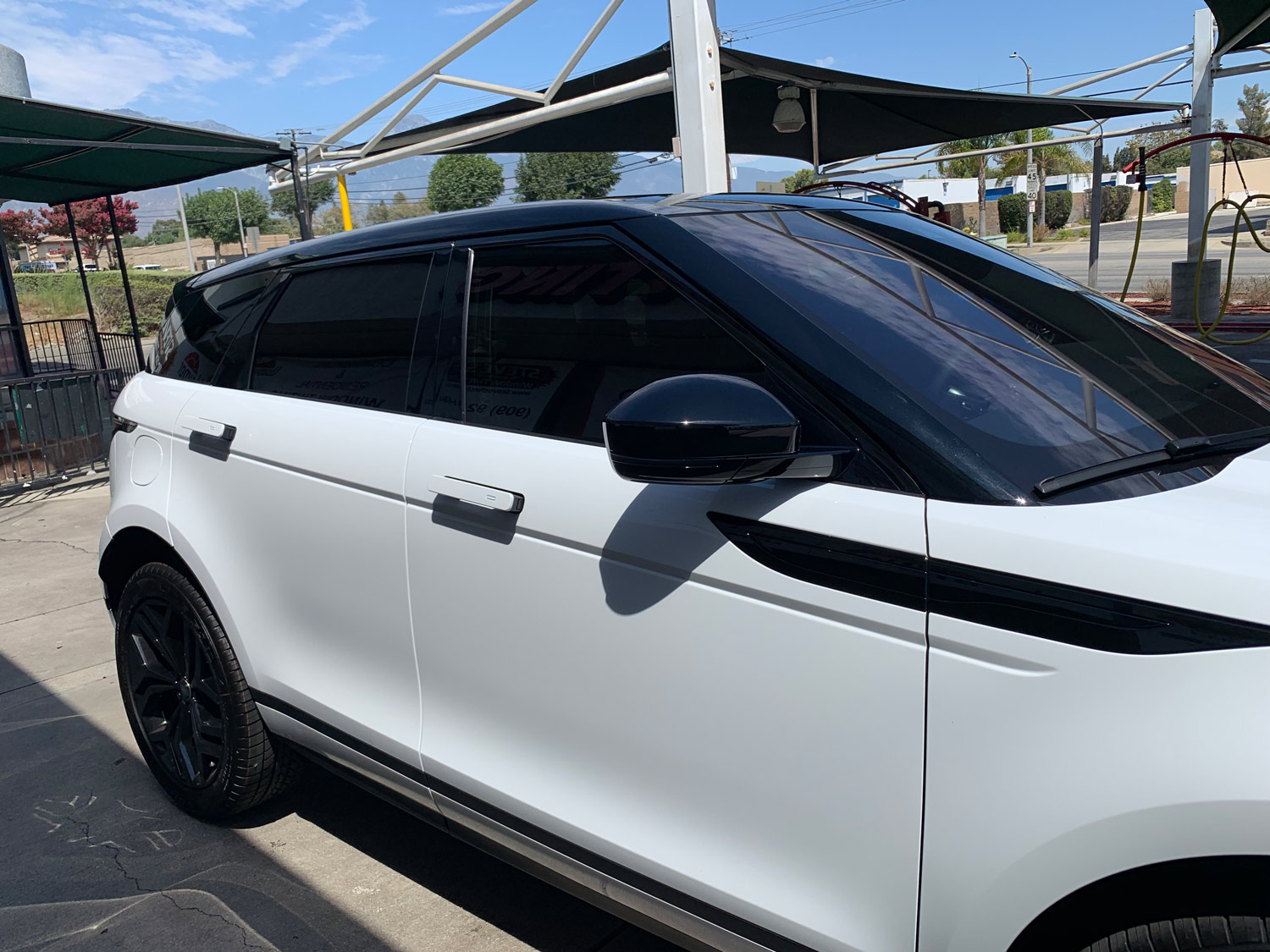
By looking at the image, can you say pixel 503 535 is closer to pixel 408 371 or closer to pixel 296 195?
pixel 408 371

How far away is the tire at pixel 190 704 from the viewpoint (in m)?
2.89

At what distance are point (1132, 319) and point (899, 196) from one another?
29.8ft

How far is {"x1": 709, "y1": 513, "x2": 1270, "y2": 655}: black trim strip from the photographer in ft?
4.22

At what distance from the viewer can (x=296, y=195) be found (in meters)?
9.20

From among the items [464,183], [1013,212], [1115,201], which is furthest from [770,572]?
[464,183]

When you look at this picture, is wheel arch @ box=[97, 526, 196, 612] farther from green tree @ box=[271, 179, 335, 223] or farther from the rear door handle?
green tree @ box=[271, 179, 335, 223]

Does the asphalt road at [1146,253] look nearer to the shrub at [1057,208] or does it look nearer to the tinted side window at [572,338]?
the shrub at [1057,208]

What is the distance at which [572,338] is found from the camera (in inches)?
83.7

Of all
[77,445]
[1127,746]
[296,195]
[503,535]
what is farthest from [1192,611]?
[77,445]

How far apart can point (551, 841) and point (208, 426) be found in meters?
1.65

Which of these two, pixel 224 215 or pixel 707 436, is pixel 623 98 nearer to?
pixel 707 436

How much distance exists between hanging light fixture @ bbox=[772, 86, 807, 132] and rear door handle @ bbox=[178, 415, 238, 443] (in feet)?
30.6

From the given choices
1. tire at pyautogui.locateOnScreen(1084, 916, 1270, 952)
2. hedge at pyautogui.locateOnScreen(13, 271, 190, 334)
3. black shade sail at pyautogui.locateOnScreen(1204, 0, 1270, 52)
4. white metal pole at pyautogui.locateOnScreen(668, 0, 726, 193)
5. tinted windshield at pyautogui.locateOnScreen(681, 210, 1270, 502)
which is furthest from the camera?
hedge at pyautogui.locateOnScreen(13, 271, 190, 334)

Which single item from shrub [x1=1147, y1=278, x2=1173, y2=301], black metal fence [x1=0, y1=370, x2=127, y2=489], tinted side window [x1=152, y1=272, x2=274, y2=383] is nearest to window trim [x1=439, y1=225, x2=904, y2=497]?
tinted side window [x1=152, y1=272, x2=274, y2=383]
